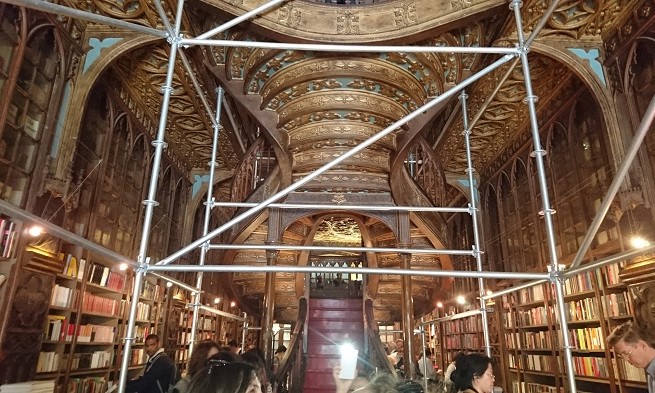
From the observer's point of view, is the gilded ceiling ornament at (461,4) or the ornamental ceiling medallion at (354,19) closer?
the gilded ceiling ornament at (461,4)

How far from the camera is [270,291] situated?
4.29 metres

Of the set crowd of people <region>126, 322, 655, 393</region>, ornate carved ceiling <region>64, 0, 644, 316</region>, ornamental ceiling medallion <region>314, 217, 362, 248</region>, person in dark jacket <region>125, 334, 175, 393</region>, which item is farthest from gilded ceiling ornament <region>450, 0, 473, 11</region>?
ornamental ceiling medallion <region>314, 217, 362, 248</region>

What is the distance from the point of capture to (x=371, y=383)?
1947 millimetres

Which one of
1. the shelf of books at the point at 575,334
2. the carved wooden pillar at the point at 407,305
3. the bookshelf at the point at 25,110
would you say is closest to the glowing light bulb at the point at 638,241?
the shelf of books at the point at 575,334


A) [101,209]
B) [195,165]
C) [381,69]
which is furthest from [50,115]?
[195,165]

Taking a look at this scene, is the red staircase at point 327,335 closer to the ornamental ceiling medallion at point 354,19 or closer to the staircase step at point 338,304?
the staircase step at point 338,304

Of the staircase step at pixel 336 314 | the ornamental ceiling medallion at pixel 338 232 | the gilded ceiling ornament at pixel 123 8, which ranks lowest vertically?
the staircase step at pixel 336 314

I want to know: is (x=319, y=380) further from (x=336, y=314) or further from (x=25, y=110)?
(x=25, y=110)

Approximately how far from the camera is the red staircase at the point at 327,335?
14.7ft

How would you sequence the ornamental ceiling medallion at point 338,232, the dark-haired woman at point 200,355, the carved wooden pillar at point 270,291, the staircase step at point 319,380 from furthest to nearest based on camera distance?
the ornamental ceiling medallion at point 338,232 < the staircase step at point 319,380 < the carved wooden pillar at point 270,291 < the dark-haired woman at point 200,355

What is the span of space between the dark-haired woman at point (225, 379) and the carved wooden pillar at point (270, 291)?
2.69m

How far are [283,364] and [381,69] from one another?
2.85m

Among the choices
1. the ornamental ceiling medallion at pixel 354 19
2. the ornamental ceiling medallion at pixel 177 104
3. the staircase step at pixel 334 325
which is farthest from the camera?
the staircase step at pixel 334 325

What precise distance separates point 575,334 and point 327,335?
110 inches
